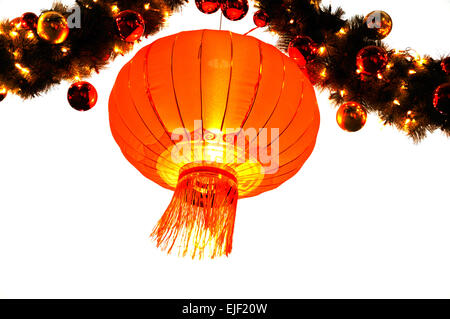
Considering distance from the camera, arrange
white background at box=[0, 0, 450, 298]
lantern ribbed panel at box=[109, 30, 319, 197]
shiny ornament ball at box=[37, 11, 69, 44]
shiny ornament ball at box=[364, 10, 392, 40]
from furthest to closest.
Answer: white background at box=[0, 0, 450, 298] < shiny ornament ball at box=[364, 10, 392, 40] < shiny ornament ball at box=[37, 11, 69, 44] < lantern ribbed panel at box=[109, 30, 319, 197]

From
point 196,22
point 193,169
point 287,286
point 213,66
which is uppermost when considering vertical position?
point 196,22

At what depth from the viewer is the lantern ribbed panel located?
1.00 m

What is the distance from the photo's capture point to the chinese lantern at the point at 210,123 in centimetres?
101

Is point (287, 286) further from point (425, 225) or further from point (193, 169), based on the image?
point (193, 169)

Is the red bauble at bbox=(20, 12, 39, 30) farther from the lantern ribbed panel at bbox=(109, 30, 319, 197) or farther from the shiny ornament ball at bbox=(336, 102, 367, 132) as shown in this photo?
the shiny ornament ball at bbox=(336, 102, 367, 132)

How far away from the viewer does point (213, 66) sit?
1.01 m

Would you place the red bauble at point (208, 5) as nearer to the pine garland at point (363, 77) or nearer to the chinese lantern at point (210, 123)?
the chinese lantern at point (210, 123)

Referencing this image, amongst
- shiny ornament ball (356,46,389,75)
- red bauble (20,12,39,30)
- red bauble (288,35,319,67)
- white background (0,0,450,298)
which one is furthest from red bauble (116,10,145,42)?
white background (0,0,450,298)

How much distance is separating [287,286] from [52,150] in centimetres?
119

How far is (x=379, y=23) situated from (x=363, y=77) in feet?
0.55

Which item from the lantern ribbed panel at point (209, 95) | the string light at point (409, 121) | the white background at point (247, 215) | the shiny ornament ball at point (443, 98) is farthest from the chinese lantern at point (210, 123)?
the white background at point (247, 215)

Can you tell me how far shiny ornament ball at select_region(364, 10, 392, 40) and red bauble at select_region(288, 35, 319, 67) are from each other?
0.17 m

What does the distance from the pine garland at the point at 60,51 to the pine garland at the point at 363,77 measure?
519mm
